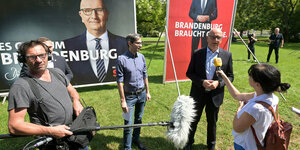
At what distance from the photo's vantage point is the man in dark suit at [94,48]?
18.8ft

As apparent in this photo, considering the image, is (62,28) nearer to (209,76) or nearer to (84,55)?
(84,55)

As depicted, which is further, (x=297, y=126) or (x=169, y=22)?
(x=169, y=22)

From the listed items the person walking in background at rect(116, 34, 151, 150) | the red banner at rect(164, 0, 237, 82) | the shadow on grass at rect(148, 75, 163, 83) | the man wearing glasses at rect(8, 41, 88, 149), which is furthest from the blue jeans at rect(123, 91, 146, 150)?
the shadow on grass at rect(148, 75, 163, 83)

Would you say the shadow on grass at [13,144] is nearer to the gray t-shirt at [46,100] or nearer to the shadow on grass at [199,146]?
the gray t-shirt at [46,100]

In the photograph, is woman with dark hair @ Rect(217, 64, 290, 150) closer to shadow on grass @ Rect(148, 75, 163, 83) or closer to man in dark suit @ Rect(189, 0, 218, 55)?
man in dark suit @ Rect(189, 0, 218, 55)

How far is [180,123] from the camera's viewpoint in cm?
187

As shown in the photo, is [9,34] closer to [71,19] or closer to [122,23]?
[71,19]

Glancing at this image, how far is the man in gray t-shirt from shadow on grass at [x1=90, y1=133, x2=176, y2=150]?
5.83 ft

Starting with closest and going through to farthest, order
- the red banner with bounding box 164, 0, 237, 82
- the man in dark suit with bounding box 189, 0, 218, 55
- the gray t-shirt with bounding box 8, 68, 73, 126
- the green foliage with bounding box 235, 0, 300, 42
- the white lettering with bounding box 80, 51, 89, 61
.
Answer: the gray t-shirt with bounding box 8, 68, 73, 126, the white lettering with bounding box 80, 51, 89, 61, the red banner with bounding box 164, 0, 237, 82, the man in dark suit with bounding box 189, 0, 218, 55, the green foliage with bounding box 235, 0, 300, 42

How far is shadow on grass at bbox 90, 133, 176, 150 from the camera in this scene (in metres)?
3.51

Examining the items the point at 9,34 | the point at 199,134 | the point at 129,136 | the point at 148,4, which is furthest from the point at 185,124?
the point at 148,4

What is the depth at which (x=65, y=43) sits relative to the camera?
224 inches

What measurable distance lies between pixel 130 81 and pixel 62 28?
407 cm

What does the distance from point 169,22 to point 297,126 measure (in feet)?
17.1
